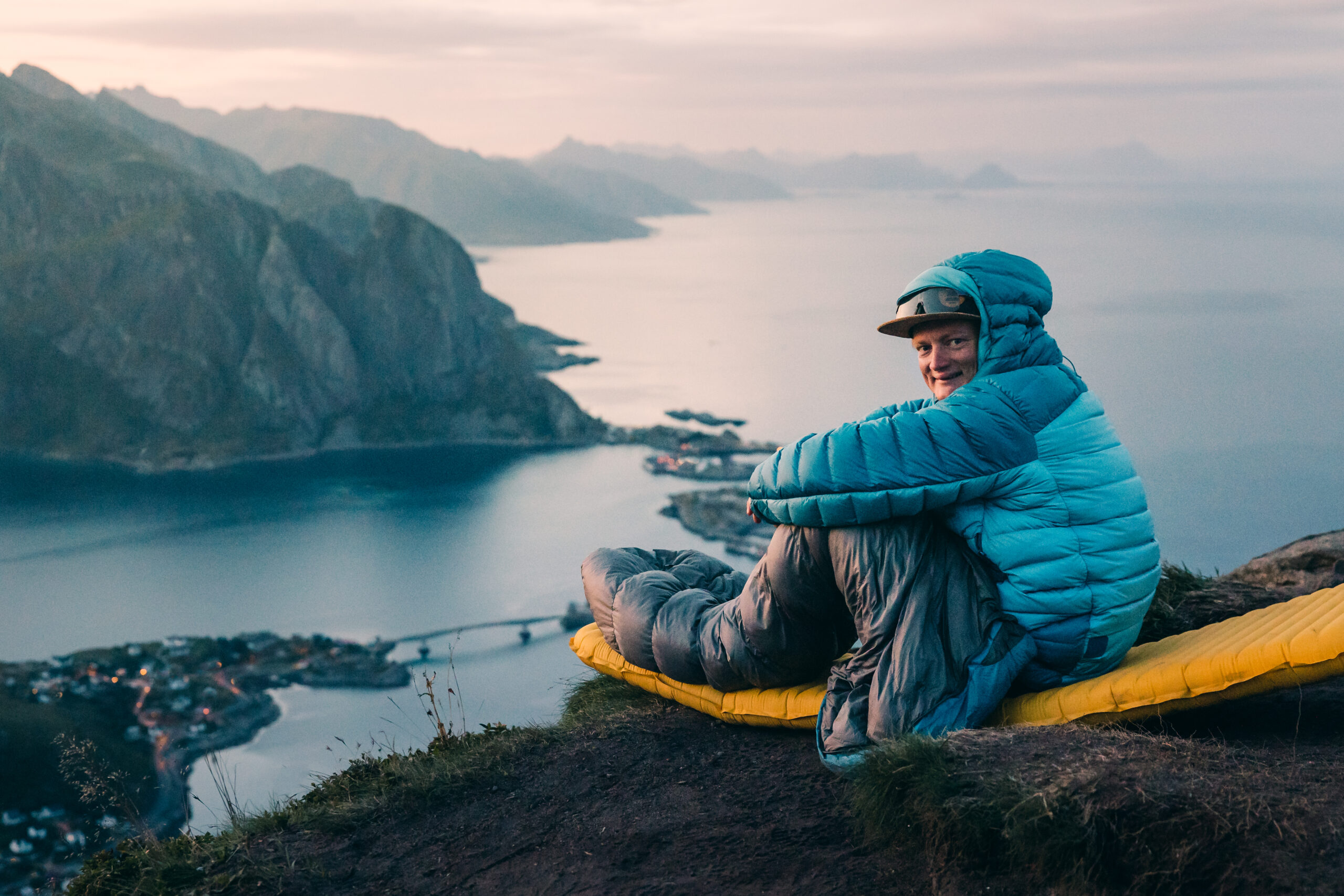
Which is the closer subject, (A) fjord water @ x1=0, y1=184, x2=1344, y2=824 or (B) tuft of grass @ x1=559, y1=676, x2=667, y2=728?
(B) tuft of grass @ x1=559, y1=676, x2=667, y2=728

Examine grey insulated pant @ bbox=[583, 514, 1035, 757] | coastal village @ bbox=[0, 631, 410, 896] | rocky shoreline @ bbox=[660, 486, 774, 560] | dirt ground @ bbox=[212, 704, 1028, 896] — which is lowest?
coastal village @ bbox=[0, 631, 410, 896]

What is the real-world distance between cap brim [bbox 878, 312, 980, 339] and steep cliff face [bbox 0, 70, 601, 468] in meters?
96.5

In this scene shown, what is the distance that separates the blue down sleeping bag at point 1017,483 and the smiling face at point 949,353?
0.07 m

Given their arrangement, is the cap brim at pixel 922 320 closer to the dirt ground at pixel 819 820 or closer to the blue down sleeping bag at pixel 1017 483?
the blue down sleeping bag at pixel 1017 483

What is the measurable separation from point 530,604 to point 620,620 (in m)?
58.5

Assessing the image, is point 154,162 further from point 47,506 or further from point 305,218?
point 47,506

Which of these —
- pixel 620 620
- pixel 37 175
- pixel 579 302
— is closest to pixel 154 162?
pixel 37 175

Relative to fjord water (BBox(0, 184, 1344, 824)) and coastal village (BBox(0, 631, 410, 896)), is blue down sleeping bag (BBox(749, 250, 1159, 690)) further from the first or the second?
coastal village (BBox(0, 631, 410, 896))

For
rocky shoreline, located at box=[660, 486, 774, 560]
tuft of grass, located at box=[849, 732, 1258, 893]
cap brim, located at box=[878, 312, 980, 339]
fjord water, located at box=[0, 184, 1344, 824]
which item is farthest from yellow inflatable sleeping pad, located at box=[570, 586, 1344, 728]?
rocky shoreline, located at box=[660, 486, 774, 560]

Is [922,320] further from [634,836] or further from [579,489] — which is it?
[579,489]

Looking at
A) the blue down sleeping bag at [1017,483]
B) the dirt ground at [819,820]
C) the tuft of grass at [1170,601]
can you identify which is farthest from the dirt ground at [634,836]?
the tuft of grass at [1170,601]

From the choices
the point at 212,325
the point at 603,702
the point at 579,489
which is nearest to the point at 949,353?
the point at 603,702

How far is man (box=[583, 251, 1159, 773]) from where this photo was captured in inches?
136

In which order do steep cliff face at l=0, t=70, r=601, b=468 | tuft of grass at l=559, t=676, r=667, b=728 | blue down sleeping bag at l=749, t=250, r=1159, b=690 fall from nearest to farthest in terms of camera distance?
blue down sleeping bag at l=749, t=250, r=1159, b=690
tuft of grass at l=559, t=676, r=667, b=728
steep cliff face at l=0, t=70, r=601, b=468
